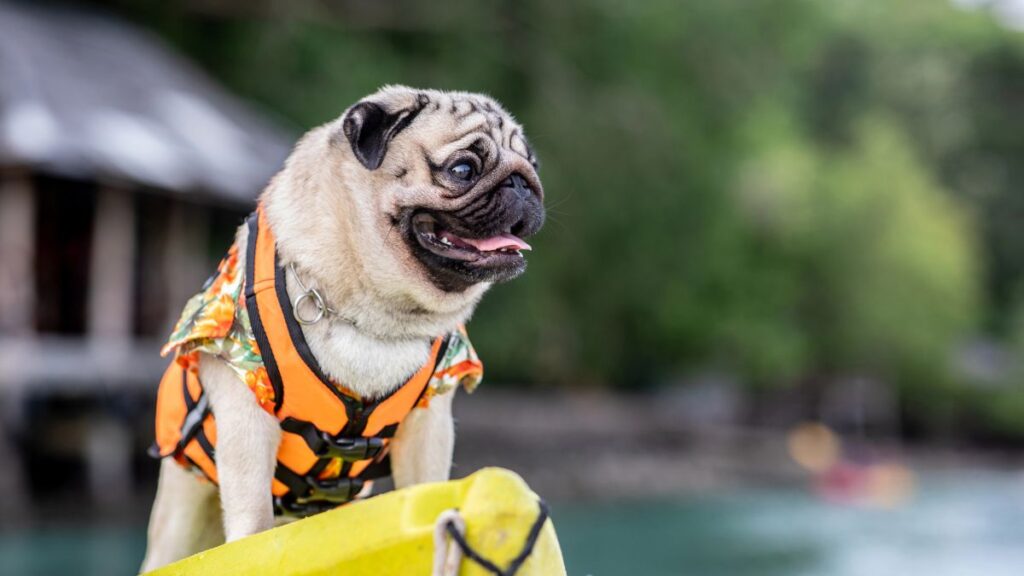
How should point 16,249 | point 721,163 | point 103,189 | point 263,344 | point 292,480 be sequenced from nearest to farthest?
point 263,344 < point 292,480 < point 16,249 < point 103,189 < point 721,163

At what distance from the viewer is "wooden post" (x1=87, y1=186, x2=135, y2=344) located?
1470 centimetres

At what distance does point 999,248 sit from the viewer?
46719 millimetres

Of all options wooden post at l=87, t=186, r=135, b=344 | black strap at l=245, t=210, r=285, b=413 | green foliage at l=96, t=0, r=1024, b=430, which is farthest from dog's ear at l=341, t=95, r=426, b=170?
wooden post at l=87, t=186, r=135, b=344

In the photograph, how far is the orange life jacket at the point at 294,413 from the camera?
282 centimetres

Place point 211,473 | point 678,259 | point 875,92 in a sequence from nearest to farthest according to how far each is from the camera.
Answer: point 211,473
point 678,259
point 875,92

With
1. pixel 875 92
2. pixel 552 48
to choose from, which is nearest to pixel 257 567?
pixel 552 48

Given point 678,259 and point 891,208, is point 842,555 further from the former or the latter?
point 891,208

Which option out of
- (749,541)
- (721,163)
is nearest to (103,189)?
(749,541)

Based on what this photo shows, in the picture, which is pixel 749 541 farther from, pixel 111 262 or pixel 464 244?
pixel 464 244

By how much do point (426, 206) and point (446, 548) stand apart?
0.87 meters

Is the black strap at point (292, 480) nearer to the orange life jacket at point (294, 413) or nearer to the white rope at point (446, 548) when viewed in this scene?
the orange life jacket at point (294, 413)

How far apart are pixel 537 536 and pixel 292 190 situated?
1192mm

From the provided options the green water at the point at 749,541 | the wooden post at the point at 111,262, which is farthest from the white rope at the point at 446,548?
the wooden post at the point at 111,262

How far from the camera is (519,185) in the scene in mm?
2887
